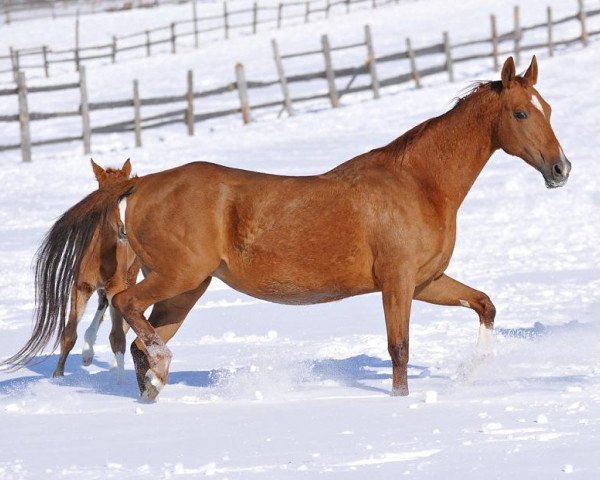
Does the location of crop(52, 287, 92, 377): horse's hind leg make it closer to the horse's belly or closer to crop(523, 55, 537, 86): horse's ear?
the horse's belly

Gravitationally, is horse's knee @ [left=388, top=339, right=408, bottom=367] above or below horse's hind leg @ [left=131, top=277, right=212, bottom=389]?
below

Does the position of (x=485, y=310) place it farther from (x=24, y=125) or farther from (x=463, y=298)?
(x=24, y=125)

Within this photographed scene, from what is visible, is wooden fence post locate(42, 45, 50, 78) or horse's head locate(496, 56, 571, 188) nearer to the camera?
horse's head locate(496, 56, 571, 188)

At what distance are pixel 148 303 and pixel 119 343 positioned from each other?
1030mm

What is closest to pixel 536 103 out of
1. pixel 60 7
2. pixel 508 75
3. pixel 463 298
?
pixel 508 75

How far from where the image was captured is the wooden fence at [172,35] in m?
36.4

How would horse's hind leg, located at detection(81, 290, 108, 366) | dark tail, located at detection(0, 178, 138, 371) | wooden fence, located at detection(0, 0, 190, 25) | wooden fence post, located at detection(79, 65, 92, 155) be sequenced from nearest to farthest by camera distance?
dark tail, located at detection(0, 178, 138, 371) → horse's hind leg, located at detection(81, 290, 108, 366) → wooden fence post, located at detection(79, 65, 92, 155) → wooden fence, located at detection(0, 0, 190, 25)

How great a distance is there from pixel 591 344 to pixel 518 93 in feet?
6.50

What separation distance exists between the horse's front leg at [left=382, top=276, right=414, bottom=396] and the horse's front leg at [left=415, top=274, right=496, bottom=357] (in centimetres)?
48

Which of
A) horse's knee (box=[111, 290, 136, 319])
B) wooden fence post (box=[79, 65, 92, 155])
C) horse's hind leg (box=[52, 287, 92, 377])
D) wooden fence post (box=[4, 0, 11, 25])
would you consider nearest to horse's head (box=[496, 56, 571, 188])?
horse's knee (box=[111, 290, 136, 319])

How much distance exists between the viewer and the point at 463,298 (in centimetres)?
665

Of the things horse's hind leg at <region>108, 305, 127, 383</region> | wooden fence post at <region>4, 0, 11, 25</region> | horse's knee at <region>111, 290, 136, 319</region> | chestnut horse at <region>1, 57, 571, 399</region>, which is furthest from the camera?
wooden fence post at <region>4, 0, 11, 25</region>

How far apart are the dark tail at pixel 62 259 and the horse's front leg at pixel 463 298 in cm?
187

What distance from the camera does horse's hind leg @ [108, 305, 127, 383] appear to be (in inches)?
277
